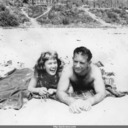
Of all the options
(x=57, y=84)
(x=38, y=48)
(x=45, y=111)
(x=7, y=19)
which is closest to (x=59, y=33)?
(x=38, y=48)

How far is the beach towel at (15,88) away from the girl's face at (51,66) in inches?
15.0

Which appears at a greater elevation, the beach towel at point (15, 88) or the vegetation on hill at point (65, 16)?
the vegetation on hill at point (65, 16)

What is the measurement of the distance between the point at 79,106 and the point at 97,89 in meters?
0.42

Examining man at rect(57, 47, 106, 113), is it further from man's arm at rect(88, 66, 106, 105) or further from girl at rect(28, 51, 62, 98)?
girl at rect(28, 51, 62, 98)

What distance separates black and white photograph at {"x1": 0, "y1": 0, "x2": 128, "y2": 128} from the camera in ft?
11.0

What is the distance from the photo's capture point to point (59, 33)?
7.73 metres

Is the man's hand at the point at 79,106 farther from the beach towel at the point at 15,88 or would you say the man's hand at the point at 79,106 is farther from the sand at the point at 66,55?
the beach towel at the point at 15,88

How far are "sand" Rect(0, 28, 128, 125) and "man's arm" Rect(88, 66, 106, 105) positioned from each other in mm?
69

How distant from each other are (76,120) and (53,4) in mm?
7629

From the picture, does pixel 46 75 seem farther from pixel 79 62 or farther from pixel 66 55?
pixel 66 55

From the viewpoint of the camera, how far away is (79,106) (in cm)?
333

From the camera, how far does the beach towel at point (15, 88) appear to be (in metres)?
3.69

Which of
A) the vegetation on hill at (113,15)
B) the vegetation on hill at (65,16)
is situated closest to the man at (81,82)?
the vegetation on hill at (65,16)

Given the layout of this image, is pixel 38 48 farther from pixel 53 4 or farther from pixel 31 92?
pixel 53 4
